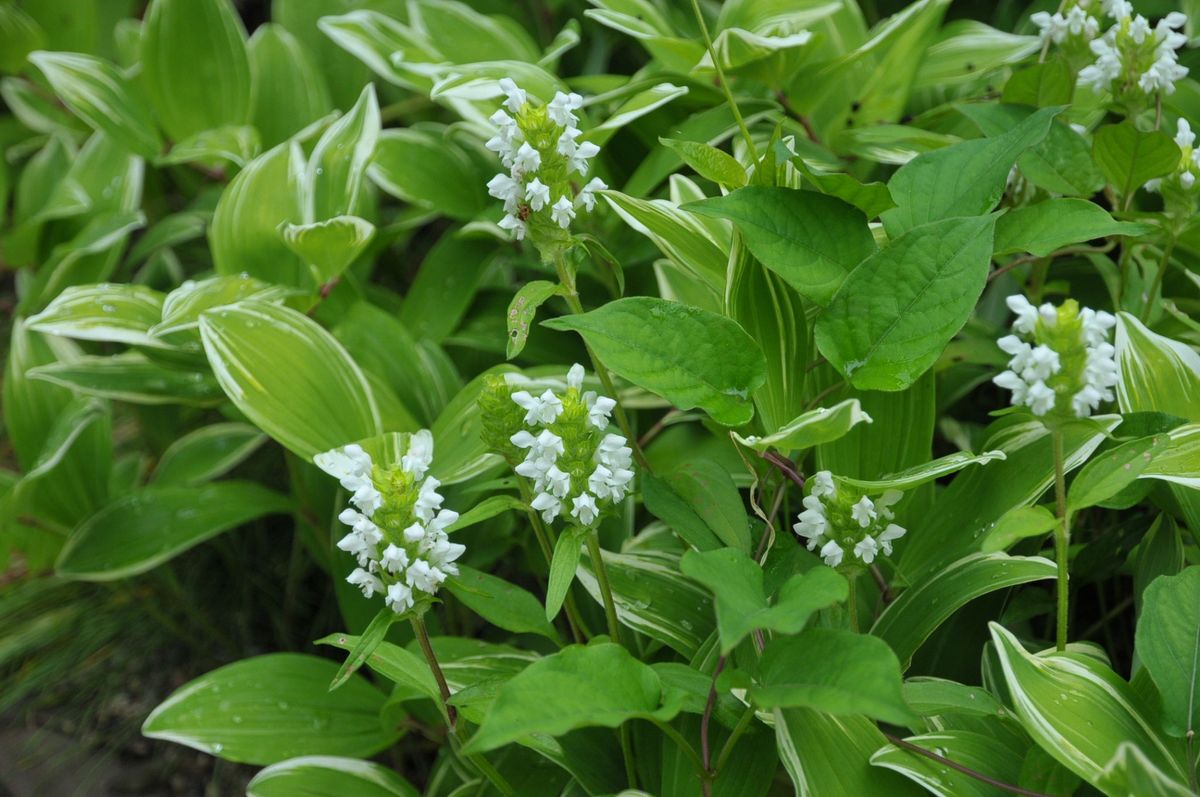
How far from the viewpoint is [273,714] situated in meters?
1.19

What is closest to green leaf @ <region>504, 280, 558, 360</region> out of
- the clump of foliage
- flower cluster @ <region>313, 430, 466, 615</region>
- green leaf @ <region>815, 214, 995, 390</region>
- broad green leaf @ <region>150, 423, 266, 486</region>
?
the clump of foliage

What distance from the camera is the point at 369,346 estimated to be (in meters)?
1.36

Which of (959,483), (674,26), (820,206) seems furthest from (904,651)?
(674,26)

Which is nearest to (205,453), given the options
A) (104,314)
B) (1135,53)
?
(104,314)

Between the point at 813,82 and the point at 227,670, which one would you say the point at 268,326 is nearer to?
the point at 227,670

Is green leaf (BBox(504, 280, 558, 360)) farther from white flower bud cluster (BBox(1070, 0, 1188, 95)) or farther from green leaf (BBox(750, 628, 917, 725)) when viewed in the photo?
white flower bud cluster (BBox(1070, 0, 1188, 95))

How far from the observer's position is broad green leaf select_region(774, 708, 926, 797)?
0.80 metres

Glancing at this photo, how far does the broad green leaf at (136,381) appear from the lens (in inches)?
53.5

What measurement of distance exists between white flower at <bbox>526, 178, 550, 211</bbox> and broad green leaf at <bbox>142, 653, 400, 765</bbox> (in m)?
0.66

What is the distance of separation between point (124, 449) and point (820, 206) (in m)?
1.47

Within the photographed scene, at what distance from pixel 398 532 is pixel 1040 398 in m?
0.46

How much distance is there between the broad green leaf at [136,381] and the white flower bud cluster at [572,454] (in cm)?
74

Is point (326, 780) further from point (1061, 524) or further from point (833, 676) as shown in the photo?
point (1061, 524)

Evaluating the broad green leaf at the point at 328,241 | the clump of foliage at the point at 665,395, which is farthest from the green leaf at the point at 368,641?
the broad green leaf at the point at 328,241
